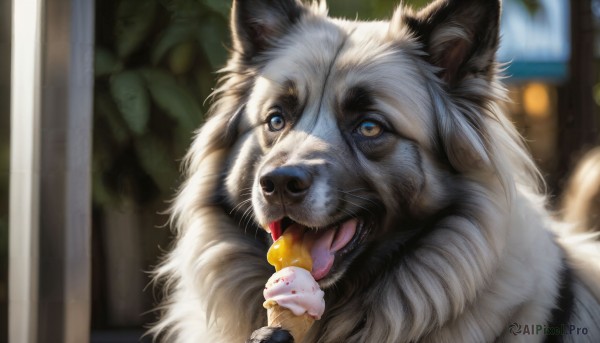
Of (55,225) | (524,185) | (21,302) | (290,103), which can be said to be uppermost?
(290,103)

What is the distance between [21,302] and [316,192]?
144 cm

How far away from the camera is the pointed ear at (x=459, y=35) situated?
3.26m

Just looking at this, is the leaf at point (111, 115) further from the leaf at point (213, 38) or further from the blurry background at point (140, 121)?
the leaf at point (213, 38)

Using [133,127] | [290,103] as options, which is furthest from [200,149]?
[133,127]

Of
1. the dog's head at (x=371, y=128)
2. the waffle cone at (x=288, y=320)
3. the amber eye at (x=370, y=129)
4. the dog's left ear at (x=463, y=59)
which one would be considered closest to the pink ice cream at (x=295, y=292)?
the waffle cone at (x=288, y=320)

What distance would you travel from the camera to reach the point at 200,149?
376 cm

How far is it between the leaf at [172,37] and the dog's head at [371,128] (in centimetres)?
154

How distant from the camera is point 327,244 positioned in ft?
10.3

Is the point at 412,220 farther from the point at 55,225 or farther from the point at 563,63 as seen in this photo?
the point at 563,63

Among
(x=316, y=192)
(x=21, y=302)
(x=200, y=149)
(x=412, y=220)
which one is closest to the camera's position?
(x=316, y=192)

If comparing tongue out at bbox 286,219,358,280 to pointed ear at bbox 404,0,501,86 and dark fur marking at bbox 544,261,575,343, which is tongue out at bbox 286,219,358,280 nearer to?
pointed ear at bbox 404,0,501,86

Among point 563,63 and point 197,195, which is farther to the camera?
point 563,63

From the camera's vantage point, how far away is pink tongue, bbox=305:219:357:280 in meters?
3.05

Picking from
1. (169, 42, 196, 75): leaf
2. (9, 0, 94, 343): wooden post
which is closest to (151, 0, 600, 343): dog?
(9, 0, 94, 343): wooden post
